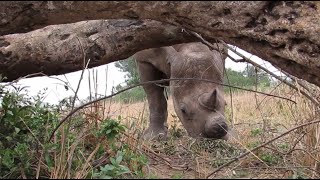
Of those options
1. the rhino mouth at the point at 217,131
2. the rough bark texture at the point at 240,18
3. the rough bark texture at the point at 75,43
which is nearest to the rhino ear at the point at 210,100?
the rhino mouth at the point at 217,131

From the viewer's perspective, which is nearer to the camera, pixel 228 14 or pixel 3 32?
pixel 228 14

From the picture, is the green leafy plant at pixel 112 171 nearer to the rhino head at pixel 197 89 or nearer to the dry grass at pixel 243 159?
the dry grass at pixel 243 159

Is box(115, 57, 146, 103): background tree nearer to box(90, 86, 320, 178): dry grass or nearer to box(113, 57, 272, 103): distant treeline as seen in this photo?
box(113, 57, 272, 103): distant treeline

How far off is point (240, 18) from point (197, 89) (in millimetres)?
2564

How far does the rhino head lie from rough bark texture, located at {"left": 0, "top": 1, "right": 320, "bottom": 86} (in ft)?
6.66

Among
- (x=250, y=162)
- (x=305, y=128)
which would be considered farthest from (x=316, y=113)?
(x=250, y=162)

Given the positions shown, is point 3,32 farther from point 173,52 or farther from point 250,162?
point 173,52

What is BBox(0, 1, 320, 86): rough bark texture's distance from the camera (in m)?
2.59

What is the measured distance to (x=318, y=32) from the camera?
259cm

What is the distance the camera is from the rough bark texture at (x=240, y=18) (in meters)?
2.59

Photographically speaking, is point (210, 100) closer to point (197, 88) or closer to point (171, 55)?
point (197, 88)

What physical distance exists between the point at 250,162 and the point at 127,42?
1128 mm

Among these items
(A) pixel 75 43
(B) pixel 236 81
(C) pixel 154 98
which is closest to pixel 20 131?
(A) pixel 75 43

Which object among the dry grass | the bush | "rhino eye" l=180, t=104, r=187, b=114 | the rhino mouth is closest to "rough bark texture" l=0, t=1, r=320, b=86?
the dry grass
